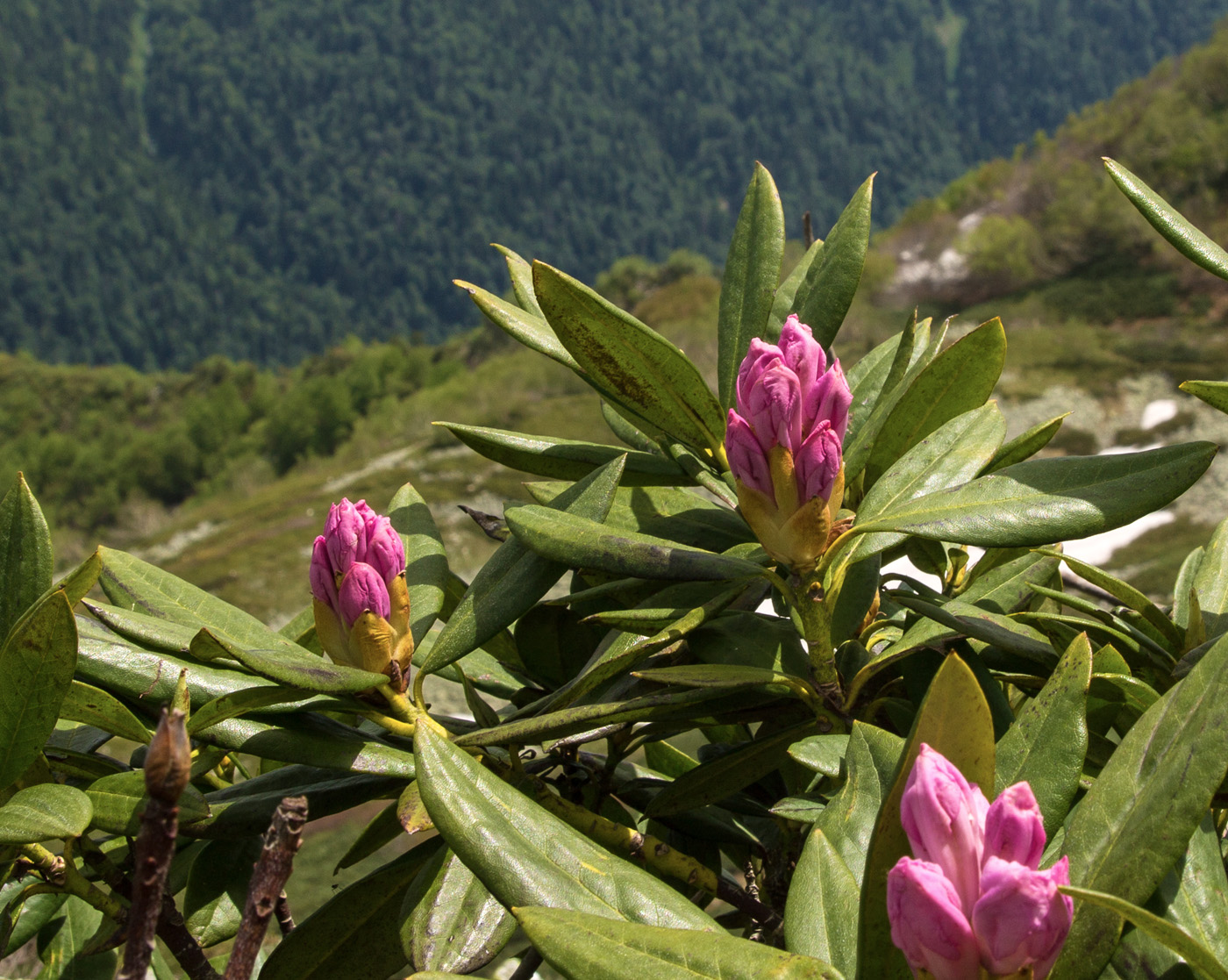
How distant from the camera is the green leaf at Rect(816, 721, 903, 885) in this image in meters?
0.43

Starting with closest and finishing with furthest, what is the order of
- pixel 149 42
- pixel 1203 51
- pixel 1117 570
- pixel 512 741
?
1. pixel 512 741
2. pixel 1117 570
3. pixel 1203 51
4. pixel 149 42

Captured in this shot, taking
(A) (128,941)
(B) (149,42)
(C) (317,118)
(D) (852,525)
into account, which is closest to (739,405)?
(D) (852,525)

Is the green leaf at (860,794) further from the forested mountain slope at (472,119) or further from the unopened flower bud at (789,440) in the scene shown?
the forested mountain slope at (472,119)

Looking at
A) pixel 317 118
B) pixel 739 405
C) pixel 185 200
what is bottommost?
pixel 185 200

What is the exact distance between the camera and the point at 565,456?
701 millimetres

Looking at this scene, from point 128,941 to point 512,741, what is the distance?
0.82ft

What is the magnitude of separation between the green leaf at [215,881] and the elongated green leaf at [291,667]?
0.18 metres

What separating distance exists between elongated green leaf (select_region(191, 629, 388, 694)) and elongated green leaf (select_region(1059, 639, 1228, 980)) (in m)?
0.32

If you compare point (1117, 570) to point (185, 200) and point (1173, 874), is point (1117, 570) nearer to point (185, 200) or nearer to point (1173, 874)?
point (1173, 874)

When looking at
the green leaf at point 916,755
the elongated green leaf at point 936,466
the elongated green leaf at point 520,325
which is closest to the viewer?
the green leaf at point 916,755

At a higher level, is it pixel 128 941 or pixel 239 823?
pixel 128 941

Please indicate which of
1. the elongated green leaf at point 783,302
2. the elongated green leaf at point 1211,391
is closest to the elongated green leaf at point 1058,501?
the elongated green leaf at point 1211,391

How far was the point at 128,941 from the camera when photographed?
0.90ft

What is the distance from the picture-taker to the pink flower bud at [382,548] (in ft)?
1.89
